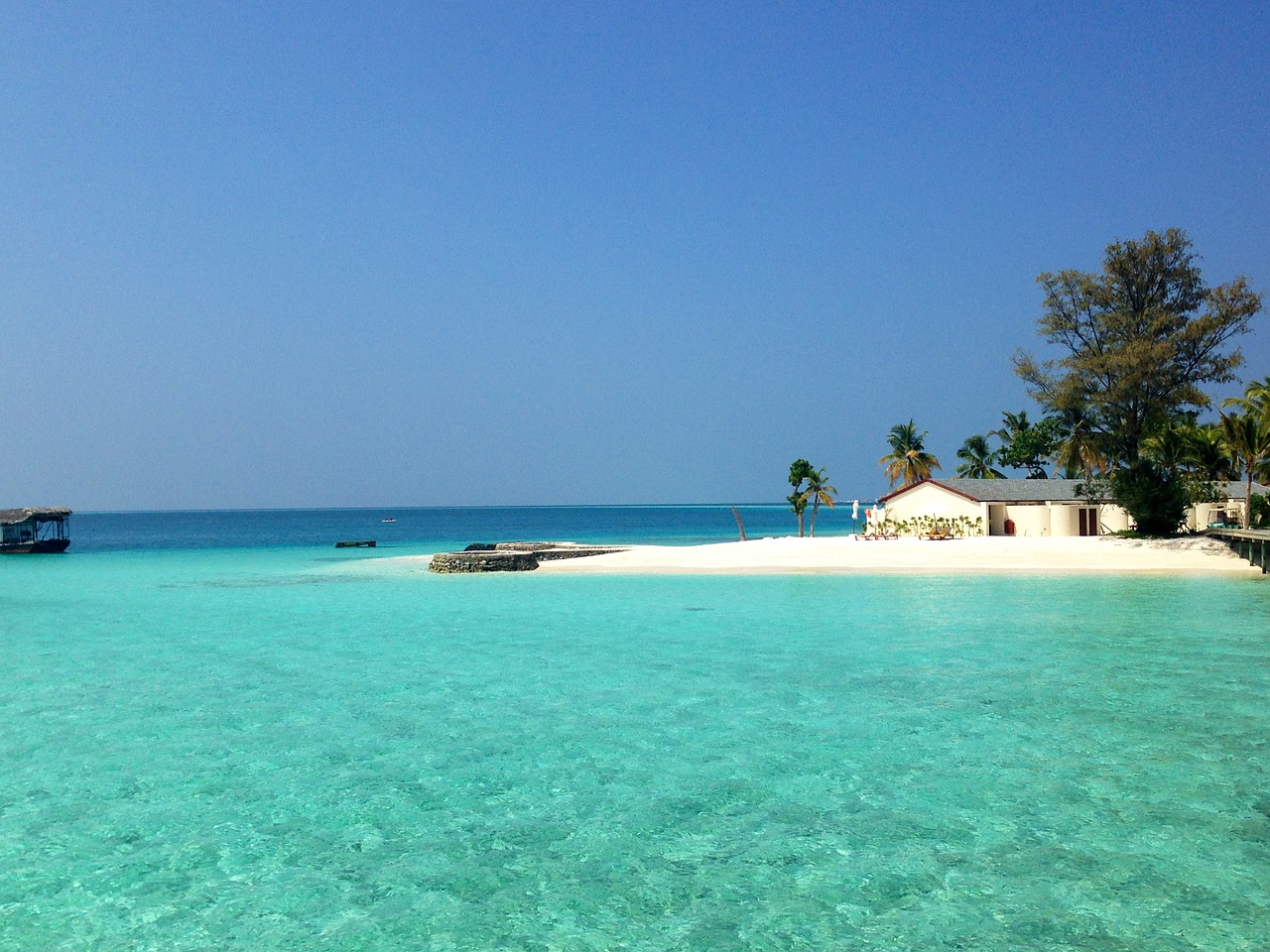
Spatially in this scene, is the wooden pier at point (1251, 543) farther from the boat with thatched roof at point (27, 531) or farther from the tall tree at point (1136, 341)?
the boat with thatched roof at point (27, 531)

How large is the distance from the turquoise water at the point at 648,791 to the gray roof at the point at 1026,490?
123ft

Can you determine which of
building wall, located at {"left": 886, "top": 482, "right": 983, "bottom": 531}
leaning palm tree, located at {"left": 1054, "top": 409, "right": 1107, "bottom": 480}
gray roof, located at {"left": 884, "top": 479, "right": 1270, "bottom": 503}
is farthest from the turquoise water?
leaning palm tree, located at {"left": 1054, "top": 409, "right": 1107, "bottom": 480}

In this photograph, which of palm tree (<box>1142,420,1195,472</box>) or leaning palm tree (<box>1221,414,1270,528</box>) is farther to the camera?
palm tree (<box>1142,420,1195,472</box>)

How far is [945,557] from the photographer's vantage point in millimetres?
40531

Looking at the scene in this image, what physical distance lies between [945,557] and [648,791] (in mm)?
34148

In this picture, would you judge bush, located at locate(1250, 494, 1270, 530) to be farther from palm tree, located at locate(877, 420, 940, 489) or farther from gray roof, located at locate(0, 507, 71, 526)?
gray roof, located at locate(0, 507, 71, 526)

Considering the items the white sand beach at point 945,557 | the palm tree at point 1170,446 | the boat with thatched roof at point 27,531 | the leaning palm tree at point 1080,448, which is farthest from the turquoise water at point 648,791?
the boat with thatched roof at point 27,531

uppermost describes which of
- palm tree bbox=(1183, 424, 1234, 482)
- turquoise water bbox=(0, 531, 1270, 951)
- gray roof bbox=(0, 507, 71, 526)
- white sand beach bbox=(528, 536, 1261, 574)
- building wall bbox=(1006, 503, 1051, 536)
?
palm tree bbox=(1183, 424, 1234, 482)

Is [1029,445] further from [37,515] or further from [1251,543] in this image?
[37,515]

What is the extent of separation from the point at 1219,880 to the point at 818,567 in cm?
3211

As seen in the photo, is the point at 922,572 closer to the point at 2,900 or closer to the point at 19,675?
the point at 19,675

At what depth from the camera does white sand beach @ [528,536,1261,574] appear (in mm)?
36625

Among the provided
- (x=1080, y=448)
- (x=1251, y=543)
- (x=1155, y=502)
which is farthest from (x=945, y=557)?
(x=1080, y=448)

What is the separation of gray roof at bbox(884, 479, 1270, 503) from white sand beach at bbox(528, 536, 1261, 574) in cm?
858
